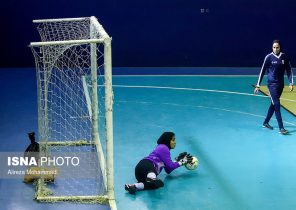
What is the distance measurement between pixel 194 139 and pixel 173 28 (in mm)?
9089

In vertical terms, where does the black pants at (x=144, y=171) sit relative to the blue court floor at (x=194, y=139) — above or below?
above

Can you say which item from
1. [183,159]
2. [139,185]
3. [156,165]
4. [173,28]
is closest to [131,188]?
[139,185]

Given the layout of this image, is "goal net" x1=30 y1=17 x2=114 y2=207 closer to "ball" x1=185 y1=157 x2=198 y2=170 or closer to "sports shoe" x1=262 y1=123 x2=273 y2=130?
"ball" x1=185 y1=157 x2=198 y2=170

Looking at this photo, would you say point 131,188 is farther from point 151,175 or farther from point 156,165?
point 156,165

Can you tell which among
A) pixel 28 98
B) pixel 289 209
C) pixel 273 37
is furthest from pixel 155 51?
pixel 289 209

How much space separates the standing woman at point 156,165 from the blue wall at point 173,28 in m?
10.8

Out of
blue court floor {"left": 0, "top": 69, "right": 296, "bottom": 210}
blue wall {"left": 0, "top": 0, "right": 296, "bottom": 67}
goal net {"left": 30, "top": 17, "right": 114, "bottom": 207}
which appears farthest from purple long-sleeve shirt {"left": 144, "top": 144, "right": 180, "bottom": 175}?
blue wall {"left": 0, "top": 0, "right": 296, "bottom": 67}

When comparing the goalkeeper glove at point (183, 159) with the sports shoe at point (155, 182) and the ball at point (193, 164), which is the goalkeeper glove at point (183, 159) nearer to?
the ball at point (193, 164)

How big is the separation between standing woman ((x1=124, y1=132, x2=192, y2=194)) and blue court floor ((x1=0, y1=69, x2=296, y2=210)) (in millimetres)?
135

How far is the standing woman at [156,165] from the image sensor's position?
28.5ft

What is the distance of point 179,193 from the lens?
28.3ft

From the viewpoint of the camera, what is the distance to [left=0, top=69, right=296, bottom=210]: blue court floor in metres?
8.42

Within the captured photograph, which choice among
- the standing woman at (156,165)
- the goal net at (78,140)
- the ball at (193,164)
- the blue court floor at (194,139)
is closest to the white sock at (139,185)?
the standing woman at (156,165)

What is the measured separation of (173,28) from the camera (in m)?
19.8
